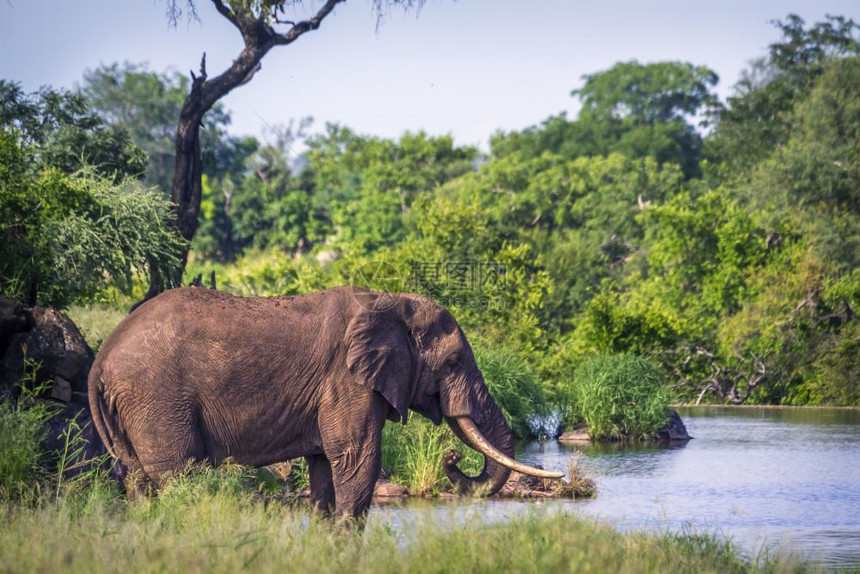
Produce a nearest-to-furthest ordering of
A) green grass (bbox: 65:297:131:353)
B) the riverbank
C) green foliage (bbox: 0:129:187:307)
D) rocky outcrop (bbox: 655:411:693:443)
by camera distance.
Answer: green foliage (bbox: 0:129:187:307) → rocky outcrop (bbox: 655:411:693:443) → green grass (bbox: 65:297:131:353) → the riverbank

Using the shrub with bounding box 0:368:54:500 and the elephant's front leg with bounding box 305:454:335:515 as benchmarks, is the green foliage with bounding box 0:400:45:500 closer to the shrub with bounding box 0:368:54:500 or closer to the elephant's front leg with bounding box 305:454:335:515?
the shrub with bounding box 0:368:54:500

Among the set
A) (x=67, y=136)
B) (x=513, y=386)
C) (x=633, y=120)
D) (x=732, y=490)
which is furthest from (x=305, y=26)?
(x=633, y=120)

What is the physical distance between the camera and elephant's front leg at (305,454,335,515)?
39.6 feet

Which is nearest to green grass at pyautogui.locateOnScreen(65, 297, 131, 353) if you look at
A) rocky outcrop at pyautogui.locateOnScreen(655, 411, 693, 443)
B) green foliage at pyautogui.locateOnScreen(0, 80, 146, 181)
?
green foliage at pyautogui.locateOnScreen(0, 80, 146, 181)

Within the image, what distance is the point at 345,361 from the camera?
11.5 m

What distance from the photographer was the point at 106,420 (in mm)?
11320

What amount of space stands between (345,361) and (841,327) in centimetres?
2860

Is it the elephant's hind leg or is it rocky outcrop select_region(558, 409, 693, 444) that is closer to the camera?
the elephant's hind leg

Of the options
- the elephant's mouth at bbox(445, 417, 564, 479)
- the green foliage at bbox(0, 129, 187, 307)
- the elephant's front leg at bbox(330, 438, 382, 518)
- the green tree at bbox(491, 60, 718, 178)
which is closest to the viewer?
the elephant's front leg at bbox(330, 438, 382, 518)

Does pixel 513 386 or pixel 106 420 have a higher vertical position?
pixel 513 386

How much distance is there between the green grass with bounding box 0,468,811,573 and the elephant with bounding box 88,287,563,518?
0.53 meters

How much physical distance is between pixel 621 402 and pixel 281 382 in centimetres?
1606

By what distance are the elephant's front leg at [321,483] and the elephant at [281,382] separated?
369 millimetres

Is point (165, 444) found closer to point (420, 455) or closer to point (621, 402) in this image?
point (420, 455)
